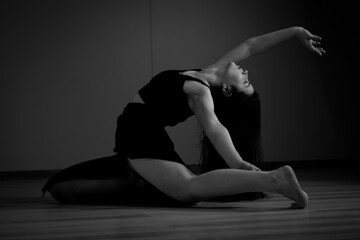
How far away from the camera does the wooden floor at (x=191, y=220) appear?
92.4 inches

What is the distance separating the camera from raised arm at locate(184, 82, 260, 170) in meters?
3.15

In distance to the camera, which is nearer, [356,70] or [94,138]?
[94,138]

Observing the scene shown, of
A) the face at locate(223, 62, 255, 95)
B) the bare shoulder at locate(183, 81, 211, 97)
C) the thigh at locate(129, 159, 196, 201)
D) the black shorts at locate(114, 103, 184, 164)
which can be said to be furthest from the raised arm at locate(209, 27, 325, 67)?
the thigh at locate(129, 159, 196, 201)

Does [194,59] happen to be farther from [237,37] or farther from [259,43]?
[259,43]

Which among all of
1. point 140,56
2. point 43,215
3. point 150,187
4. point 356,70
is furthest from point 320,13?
point 43,215

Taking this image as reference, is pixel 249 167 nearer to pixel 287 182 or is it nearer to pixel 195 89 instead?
pixel 287 182

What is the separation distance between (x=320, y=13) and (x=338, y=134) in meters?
1.36

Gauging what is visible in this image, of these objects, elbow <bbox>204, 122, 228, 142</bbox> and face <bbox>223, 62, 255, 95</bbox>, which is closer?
elbow <bbox>204, 122, 228, 142</bbox>

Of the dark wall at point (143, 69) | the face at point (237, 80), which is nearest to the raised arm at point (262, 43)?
the face at point (237, 80)

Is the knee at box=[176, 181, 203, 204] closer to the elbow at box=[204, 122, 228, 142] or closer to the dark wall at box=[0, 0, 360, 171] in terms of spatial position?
the elbow at box=[204, 122, 228, 142]

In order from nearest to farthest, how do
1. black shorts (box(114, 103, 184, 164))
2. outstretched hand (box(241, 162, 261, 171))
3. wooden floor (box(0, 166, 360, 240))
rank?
wooden floor (box(0, 166, 360, 240)) → outstretched hand (box(241, 162, 261, 171)) → black shorts (box(114, 103, 184, 164))

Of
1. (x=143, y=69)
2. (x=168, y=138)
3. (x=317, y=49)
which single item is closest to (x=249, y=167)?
(x=168, y=138)

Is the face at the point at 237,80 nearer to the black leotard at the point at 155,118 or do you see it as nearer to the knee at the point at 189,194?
the black leotard at the point at 155,118

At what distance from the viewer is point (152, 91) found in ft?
11.7
